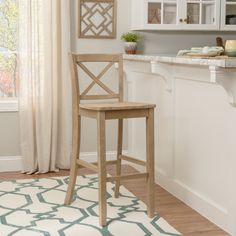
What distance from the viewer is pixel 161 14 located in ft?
13.6

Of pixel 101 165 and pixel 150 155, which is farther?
pixel 150 155

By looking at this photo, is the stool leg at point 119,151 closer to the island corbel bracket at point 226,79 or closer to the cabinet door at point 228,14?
the island corbel bracket at point 226,79

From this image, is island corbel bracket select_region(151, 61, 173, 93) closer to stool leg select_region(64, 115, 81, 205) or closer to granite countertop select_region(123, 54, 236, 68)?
granite countertop select_region(123, 54, 236, 68)

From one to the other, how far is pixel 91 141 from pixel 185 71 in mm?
1461

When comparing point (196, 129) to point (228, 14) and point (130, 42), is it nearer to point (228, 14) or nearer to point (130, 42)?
point (130, 42)

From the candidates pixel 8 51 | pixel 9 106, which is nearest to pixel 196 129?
pixel 9 106

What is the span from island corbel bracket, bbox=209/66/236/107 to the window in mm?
2097

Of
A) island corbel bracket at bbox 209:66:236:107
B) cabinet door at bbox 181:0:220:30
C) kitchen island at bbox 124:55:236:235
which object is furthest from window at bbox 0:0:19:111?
island corbel bracket at bbox 209:66:236:107

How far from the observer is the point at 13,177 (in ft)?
13.1

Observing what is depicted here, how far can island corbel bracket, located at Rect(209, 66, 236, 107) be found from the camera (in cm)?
257

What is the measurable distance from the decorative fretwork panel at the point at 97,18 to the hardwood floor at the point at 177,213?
1.30 meters

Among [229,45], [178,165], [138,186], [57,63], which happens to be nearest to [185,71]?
[229,45]

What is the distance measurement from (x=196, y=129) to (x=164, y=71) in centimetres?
55

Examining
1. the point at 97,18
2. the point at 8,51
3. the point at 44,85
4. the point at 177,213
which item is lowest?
the point at 177,213
